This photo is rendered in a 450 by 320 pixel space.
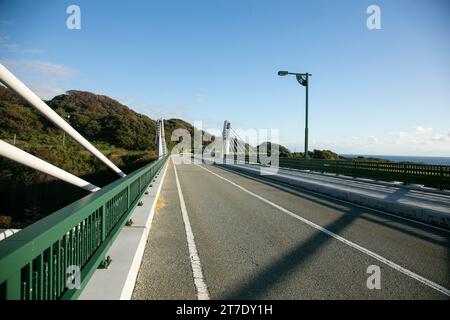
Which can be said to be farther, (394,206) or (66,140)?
(66,140)

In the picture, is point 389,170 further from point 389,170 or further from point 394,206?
point 394,206

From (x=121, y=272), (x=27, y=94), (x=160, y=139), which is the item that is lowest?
(x=121, y=272)

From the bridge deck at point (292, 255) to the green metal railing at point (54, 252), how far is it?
89 centimetres

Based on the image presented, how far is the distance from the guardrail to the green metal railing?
51.2ft

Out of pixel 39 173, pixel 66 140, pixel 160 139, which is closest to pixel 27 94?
pixel 160 139

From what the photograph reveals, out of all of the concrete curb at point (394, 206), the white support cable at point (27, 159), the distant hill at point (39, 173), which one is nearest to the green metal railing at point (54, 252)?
the white support cable at point (27, 159)

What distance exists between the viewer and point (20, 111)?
70.3 m

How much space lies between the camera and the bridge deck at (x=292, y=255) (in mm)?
4316

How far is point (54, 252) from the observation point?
289cm

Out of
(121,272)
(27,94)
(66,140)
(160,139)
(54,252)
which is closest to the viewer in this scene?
(54,252)

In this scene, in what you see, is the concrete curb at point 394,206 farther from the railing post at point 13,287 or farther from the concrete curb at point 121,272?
the railing post at point 13,287

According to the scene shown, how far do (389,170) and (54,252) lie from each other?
1912cm
